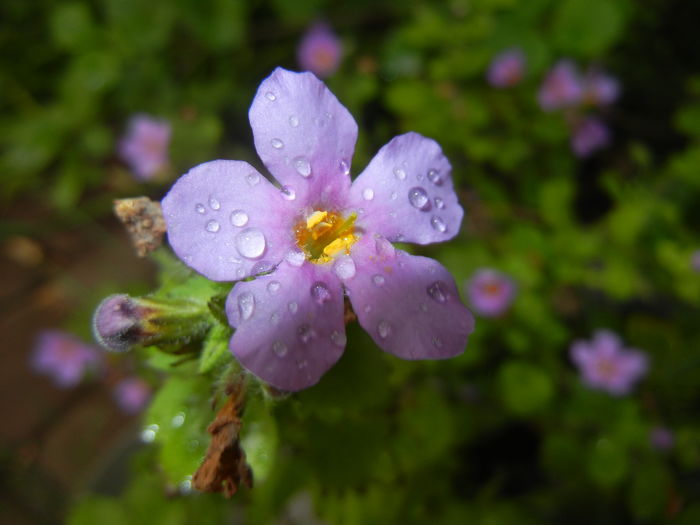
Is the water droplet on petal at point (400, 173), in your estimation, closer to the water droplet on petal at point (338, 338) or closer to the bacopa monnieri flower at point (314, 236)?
the bacopa monnieri flower at point (314, 236)

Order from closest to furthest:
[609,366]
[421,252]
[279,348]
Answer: [279,348]
[421,252]
[609,366]

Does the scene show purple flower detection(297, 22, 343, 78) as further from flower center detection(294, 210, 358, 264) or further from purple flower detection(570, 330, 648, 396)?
flower center detection(294, 210, 358, 264)

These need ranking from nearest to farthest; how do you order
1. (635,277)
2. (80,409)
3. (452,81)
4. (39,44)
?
(635,277)
(452,81)
(80,409)
(39,44)

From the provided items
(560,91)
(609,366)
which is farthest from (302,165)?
(560,91)

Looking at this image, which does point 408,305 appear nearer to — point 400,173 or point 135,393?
point 400,173

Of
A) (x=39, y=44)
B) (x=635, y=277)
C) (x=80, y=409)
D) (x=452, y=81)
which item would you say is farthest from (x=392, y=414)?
(x=39, y=44)

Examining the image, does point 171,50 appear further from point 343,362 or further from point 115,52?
point 343,362
